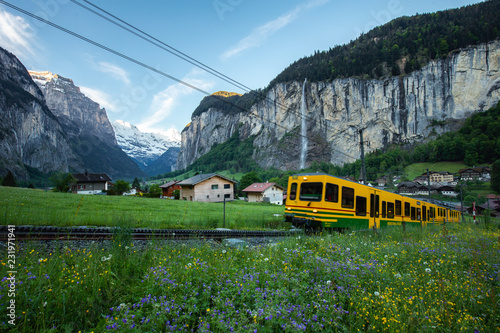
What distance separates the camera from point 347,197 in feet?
36.1

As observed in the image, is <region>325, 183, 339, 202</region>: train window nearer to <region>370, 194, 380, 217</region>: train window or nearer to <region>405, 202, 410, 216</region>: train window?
<region>370, 194, 380, 217</region>: train window

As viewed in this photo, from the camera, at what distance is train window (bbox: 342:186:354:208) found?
427 inches

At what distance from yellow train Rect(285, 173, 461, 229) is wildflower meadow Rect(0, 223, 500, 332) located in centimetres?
626

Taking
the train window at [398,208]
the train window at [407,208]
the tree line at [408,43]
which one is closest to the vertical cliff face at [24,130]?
the train window at [398,208]

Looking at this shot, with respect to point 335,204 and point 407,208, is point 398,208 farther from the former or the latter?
point 335,204

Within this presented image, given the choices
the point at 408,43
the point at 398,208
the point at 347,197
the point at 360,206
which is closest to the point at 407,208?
the point at 398,208

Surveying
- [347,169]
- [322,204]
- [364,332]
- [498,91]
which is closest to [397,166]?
[347,169]

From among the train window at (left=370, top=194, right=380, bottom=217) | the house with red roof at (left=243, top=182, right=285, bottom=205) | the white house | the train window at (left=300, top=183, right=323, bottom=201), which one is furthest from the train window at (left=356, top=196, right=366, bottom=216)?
the white house

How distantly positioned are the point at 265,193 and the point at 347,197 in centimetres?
4813

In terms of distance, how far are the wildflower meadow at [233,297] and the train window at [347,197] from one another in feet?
21.4

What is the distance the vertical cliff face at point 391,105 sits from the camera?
107 meters

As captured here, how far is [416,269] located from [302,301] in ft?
10.3

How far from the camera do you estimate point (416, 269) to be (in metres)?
4.41

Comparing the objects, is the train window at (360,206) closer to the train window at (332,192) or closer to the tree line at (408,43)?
the train window at (332,192)
